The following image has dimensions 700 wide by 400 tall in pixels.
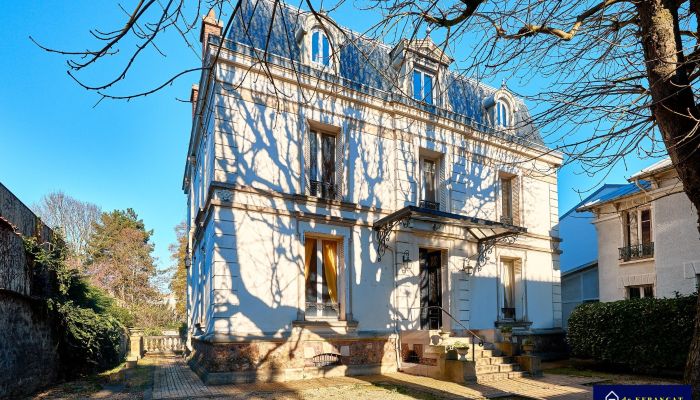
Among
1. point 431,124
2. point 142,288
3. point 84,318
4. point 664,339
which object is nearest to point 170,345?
point 84,318

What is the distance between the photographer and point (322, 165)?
13.1 m

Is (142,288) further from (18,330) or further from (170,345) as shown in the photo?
(18,330)

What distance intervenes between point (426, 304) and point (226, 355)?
642cm

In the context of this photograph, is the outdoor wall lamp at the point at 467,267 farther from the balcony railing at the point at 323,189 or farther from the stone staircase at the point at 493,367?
the balcony railing at the point at 323,189

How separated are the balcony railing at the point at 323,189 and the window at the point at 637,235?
39.3 ft

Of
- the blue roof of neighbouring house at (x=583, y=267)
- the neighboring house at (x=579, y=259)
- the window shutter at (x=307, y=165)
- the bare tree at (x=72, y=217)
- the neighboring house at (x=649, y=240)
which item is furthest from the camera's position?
the bare tree at (x=72, y=217)

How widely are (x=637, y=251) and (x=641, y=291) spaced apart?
148 centimetres

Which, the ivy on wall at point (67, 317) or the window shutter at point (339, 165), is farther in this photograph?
the window shutter at point (339, 165)

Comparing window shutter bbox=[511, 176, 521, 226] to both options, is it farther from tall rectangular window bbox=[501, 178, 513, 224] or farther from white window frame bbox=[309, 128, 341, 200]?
white window frame bbox=[309, 128, 341, 200]

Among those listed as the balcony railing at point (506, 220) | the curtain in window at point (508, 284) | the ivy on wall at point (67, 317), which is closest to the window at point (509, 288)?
the curtain in window at point (508, 284)

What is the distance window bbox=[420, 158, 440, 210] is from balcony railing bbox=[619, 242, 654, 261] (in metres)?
8.62

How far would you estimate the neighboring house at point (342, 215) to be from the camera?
1113 centimetres

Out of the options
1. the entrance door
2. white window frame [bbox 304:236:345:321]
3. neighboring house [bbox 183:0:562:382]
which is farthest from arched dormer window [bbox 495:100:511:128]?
white window frame [bbox 304:236:345:321]

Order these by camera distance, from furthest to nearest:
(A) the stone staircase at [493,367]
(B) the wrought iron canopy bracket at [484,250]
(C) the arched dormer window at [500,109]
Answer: (C) the arched dormer window at [500,109] → (B) the wrought iron canopy bracket at [484,250] → (A) the stone staircase at [493,367]
